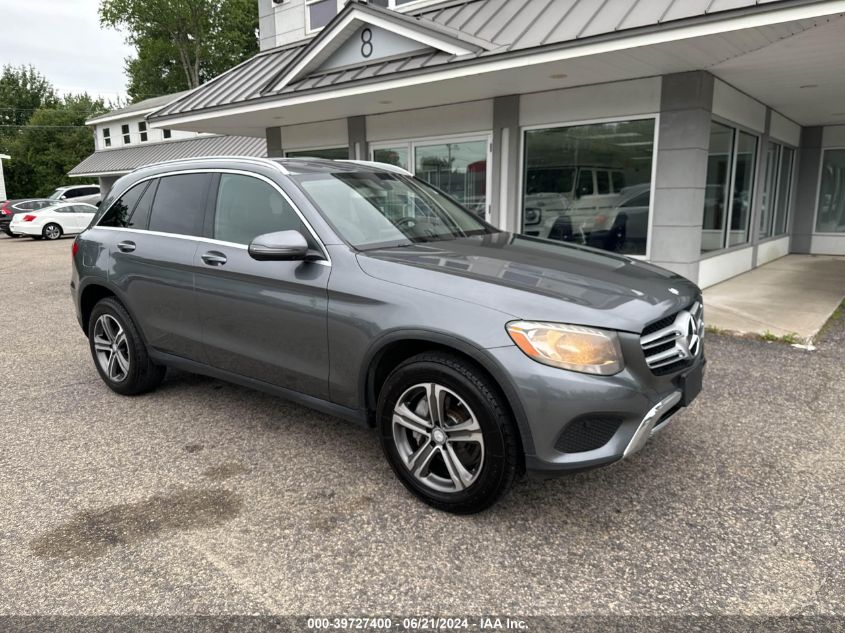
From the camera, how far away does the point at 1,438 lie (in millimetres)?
4020

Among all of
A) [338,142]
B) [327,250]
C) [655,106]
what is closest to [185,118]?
[338,142]

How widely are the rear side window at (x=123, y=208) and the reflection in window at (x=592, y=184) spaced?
19.6 ft

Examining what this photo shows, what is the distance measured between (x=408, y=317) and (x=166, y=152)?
2785cm

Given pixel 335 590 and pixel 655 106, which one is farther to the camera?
pixel 655 106

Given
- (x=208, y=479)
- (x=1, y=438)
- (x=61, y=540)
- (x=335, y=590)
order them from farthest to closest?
(x=1, y=438) → (x=208, y=479) → (x=61, y=540) → (x=335, y=590)

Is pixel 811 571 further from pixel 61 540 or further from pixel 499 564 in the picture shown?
pixel 61 540

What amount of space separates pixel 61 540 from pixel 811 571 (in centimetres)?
333

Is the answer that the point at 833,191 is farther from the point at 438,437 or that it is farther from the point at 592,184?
the point at 438,437

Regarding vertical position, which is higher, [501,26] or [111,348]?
[501,26]

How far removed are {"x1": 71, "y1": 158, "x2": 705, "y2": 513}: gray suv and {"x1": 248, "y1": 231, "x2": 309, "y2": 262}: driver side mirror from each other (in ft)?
0.03

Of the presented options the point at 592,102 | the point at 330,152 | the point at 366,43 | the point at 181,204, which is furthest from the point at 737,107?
the point at 181,204

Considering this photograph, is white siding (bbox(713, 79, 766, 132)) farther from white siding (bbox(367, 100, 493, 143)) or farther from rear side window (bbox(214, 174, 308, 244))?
rear side window (bbox(214, 174, 308, 244))

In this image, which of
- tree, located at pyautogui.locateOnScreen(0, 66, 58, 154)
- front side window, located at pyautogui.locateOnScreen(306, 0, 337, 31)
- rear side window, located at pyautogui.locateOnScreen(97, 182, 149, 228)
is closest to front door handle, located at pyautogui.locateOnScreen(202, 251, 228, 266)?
rear side window, located at pyautogui.locateOnScreen(97, 182, 149, 228)

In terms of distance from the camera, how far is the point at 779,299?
26.3ft
